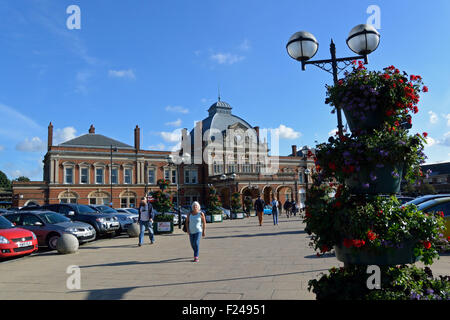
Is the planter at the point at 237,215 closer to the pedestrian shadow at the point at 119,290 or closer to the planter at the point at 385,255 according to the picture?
the pedestrian shadow at the point at 119,290

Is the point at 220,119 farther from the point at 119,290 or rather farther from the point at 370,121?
the point at 370,121

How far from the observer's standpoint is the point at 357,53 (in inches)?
212

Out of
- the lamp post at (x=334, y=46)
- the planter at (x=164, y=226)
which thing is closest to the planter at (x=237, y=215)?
the planter at (x=164, y=226)

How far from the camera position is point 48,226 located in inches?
498

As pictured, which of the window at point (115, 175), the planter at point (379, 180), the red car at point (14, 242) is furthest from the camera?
the window at point (115, 175)

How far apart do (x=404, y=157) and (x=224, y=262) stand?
20.6ft

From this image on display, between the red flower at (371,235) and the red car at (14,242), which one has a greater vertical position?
the red flower at (371,235)

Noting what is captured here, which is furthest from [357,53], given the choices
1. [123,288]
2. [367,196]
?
[123,288]

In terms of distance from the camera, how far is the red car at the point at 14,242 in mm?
10205

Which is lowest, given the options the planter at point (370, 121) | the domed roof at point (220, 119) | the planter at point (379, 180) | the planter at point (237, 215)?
the planter at point (237, 215)

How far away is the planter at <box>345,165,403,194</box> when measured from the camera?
11.8 feet

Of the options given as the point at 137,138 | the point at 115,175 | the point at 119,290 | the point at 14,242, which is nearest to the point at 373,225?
the point at 119,290

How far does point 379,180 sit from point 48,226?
502 inches

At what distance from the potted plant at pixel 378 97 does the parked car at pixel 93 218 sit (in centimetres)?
1458
